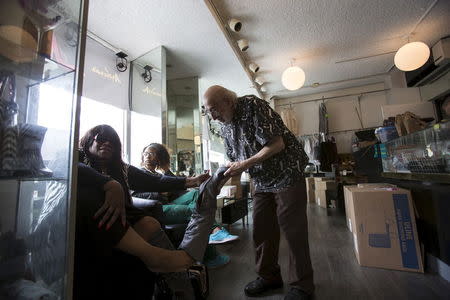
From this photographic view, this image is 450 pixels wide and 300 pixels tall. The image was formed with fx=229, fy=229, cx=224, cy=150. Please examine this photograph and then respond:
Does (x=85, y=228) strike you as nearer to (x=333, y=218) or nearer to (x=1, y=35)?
(x=1, y=35)

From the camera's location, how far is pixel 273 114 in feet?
4.29

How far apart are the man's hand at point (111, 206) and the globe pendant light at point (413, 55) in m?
3.58

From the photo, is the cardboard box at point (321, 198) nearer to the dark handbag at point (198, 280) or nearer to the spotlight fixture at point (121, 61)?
the dark handbag at point (198, 280)

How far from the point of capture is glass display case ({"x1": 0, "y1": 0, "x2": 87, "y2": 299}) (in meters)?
0.61

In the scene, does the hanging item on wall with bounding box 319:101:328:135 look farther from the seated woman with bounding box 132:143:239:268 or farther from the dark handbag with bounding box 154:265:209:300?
the dark handbag with bounding box 154:265:209:300

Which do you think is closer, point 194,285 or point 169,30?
point 194,285

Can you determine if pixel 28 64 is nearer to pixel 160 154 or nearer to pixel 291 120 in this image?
pixel 160 154

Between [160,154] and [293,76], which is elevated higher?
[293,76]

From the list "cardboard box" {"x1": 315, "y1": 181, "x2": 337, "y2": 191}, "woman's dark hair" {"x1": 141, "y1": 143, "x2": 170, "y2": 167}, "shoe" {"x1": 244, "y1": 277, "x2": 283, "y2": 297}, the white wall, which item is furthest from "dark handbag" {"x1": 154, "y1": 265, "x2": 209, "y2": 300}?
the white wall

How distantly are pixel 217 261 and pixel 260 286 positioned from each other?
0.53 meters

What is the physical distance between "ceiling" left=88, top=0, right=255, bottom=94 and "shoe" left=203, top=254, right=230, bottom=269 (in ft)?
7.53

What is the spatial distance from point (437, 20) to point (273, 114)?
10.5 ft

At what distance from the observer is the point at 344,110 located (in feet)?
17.8

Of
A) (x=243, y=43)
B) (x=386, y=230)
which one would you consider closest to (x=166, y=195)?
(x=386, y=230)
